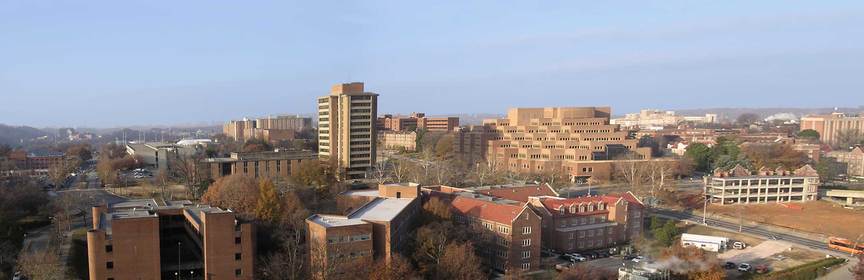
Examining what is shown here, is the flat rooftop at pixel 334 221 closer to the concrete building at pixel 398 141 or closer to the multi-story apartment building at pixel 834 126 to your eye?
the concrete building at pixel 398 141

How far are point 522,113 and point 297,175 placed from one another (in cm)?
4215

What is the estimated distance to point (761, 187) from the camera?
55.5 m

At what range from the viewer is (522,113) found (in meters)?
84.0

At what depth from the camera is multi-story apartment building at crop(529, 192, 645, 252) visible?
36.7 metres

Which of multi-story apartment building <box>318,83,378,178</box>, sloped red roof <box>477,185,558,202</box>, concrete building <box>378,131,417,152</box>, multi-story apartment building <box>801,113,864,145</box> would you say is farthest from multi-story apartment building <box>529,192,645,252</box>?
multi-story apartment building <box>801,113,864,145</box>

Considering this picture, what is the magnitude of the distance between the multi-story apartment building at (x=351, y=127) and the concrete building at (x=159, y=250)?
30.5m

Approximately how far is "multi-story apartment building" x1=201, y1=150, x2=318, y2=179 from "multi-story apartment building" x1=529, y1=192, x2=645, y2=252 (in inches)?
1065

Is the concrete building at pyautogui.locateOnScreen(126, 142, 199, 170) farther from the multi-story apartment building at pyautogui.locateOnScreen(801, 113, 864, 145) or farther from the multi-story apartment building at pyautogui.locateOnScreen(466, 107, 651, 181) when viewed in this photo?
the multi-story apartment building at pyautogui.locateOnScreen(801, 113, 864, 145)

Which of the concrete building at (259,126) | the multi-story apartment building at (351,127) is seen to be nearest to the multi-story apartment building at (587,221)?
the multi-story apartment building at (351,127)

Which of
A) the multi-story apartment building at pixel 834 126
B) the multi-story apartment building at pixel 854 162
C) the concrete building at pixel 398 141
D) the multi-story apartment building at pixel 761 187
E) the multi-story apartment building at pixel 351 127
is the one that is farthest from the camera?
the multi-story apartment building at pixel 834 126

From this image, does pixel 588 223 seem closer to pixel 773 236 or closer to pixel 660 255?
pixel 660 255

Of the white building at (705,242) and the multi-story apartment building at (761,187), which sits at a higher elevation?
the multi-story apartment building at (761,187)

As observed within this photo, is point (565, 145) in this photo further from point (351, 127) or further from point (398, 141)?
point (398, 141)

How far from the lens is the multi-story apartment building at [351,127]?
60062 millimetres
